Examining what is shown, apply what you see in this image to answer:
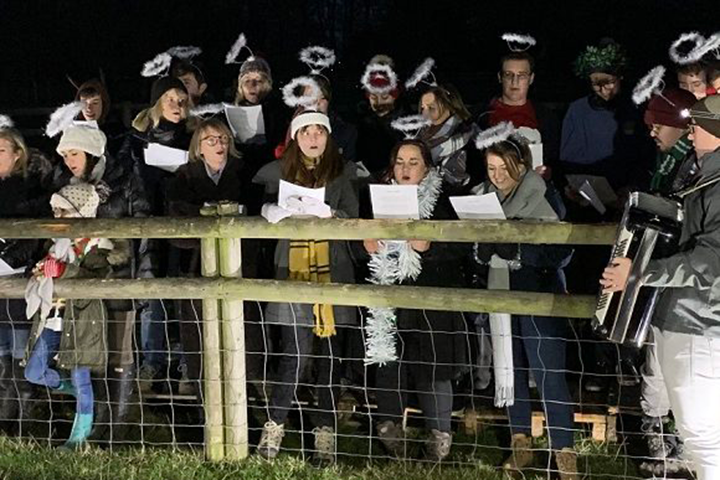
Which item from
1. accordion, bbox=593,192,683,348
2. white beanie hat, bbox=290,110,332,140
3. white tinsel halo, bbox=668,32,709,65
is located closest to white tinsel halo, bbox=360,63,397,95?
white beanie hat, bbox=290,110,332,140

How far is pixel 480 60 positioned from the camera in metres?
21.9

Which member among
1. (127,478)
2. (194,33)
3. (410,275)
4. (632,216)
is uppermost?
(194,33)

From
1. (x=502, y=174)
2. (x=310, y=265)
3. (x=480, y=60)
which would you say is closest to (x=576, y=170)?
(x=502, y=174)

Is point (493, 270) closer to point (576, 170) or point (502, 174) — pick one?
point (502, 174)

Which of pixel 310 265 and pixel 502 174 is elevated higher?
pixel 502 174

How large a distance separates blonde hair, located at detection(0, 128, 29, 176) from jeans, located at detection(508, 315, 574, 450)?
3.28 m

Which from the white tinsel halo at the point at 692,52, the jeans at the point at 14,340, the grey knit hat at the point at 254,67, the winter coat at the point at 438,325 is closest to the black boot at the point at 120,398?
the jeans at the point at 14,340

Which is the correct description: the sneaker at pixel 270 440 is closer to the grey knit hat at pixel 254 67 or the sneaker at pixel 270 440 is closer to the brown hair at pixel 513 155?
the brown hair at pixel 513 155

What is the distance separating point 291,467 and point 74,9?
808 inches

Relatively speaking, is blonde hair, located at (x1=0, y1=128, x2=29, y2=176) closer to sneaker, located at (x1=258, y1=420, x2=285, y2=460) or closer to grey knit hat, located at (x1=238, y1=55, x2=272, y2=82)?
grey knit hat, located at (x1=238, y1=55, x2=272, y2=82)

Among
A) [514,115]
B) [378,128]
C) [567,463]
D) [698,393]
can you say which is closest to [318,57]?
[378,128]

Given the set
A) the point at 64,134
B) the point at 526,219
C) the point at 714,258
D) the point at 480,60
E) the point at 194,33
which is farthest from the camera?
the point at 194,33

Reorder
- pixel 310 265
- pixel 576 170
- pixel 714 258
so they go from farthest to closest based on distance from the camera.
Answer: pixel 576 170 → pixel 310 265 → pixel 714 258

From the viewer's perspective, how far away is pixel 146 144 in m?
7.10
